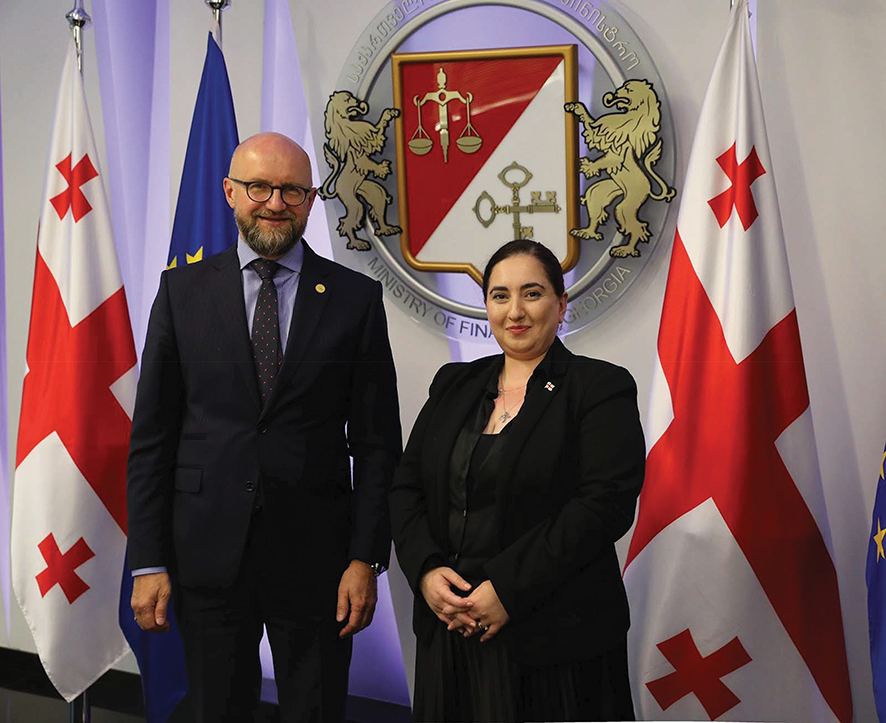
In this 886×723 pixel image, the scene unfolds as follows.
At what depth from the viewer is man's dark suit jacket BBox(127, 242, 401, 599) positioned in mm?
1912

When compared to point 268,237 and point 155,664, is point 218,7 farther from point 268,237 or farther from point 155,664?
point 155,664

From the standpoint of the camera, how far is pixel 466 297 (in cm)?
247

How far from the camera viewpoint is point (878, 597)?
1.92 m

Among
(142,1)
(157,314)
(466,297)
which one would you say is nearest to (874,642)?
(466,297)

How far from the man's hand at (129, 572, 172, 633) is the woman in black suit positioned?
552mm

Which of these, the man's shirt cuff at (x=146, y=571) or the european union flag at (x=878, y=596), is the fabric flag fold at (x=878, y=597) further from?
the man's shirt cuff at (x=146, y=571)

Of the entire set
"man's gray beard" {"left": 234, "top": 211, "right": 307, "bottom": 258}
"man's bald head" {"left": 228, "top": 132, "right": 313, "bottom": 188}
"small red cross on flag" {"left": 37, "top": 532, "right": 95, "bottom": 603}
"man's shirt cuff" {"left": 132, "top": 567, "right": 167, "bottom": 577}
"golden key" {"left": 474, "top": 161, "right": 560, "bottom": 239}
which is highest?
"man's bald head" {"left": 228, "top": 132, "right": 313, "bottom": 188}

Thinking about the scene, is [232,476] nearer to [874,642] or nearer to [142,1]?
[874,642]

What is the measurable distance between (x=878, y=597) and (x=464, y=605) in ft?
3.04

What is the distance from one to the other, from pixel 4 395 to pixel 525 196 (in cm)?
199

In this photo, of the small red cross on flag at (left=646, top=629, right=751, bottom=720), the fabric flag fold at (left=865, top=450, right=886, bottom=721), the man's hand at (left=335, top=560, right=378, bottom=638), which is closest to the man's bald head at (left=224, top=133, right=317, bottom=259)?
the man's hand at (left=335, top=560, right=378, bottom=638)

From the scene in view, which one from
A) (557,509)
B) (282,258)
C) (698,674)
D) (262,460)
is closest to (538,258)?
(557,509)

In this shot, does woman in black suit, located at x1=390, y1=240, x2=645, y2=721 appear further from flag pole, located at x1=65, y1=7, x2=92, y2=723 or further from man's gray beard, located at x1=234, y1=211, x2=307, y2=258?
flag pole, located at x1=65, y1=7, x2=92, y2=723

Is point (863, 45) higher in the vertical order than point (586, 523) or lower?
higher
